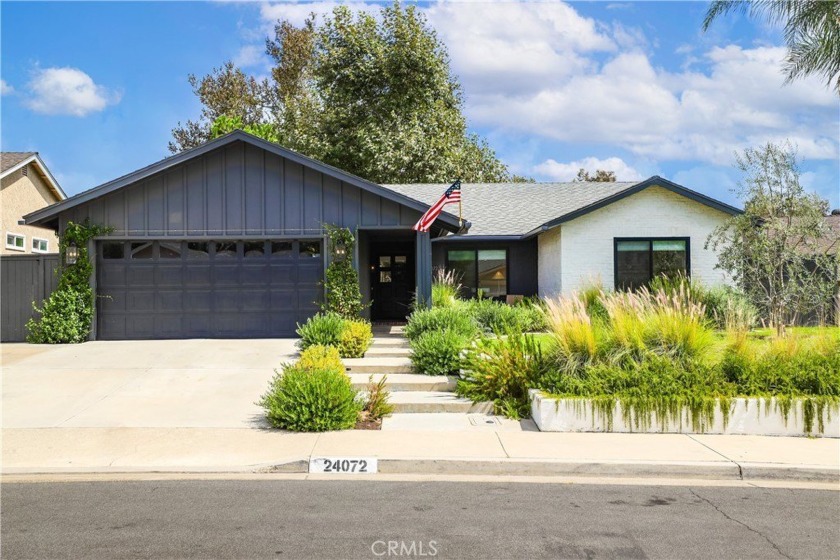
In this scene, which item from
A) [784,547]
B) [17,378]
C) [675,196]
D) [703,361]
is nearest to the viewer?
[784,547]

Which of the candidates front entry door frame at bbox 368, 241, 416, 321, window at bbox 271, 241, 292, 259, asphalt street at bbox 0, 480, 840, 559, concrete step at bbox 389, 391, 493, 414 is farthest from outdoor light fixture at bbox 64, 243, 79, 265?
asphalt street at bbox 0, 480, 840, 559

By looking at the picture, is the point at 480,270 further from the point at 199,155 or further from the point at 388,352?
the point at 199,155

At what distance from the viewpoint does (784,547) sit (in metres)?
4.81

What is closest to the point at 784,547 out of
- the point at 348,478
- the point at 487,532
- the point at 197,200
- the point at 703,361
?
the point at 487,532

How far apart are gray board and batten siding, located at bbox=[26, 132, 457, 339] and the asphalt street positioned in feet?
29.3

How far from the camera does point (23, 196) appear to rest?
974 inches

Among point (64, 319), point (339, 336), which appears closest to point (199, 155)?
point (64, 319)

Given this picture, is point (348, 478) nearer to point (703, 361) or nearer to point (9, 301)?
point (703, 361)

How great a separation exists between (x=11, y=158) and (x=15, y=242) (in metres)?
3.17

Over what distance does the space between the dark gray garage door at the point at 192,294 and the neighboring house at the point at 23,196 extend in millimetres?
9751

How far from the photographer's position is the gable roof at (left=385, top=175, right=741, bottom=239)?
57.5ft

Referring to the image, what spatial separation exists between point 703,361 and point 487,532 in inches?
207

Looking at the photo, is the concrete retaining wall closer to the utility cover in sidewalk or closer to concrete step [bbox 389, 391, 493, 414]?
the utility cover in sidewalk

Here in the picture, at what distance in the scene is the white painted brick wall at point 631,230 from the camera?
1783 centimetres
